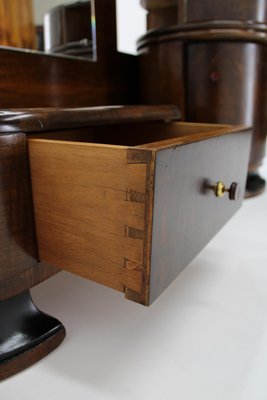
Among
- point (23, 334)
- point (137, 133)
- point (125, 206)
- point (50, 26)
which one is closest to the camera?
point (125, 206)

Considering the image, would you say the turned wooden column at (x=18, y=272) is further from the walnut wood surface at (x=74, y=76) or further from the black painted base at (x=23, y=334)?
the walnut wood surface at (x=74, y=76)

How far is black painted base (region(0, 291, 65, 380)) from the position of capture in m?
0.43

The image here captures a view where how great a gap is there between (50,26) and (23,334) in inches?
25.9

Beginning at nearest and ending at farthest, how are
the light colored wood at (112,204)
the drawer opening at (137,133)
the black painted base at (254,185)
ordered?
the light colored wood at (112,204), the drawer opening at (137,133), the black painted base at (254,185)

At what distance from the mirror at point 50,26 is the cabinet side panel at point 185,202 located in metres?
0.49

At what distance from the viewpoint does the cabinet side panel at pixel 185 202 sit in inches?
13.6

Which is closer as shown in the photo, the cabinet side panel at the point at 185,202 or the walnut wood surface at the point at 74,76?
the cabinet side panel at the point at 185,202

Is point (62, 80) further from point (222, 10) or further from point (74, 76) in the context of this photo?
point (222, 10)

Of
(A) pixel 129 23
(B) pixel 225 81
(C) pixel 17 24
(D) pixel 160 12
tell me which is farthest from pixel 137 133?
(A) pixel 129 23

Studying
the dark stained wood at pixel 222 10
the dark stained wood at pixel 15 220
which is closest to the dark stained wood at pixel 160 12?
the dark stained wood at pixel 222 10

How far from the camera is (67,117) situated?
0.46m

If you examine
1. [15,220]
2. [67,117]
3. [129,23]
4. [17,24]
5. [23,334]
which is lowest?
[23,334]

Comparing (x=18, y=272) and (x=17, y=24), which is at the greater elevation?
(x=17, y=24)

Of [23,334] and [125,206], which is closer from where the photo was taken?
[125,206]
